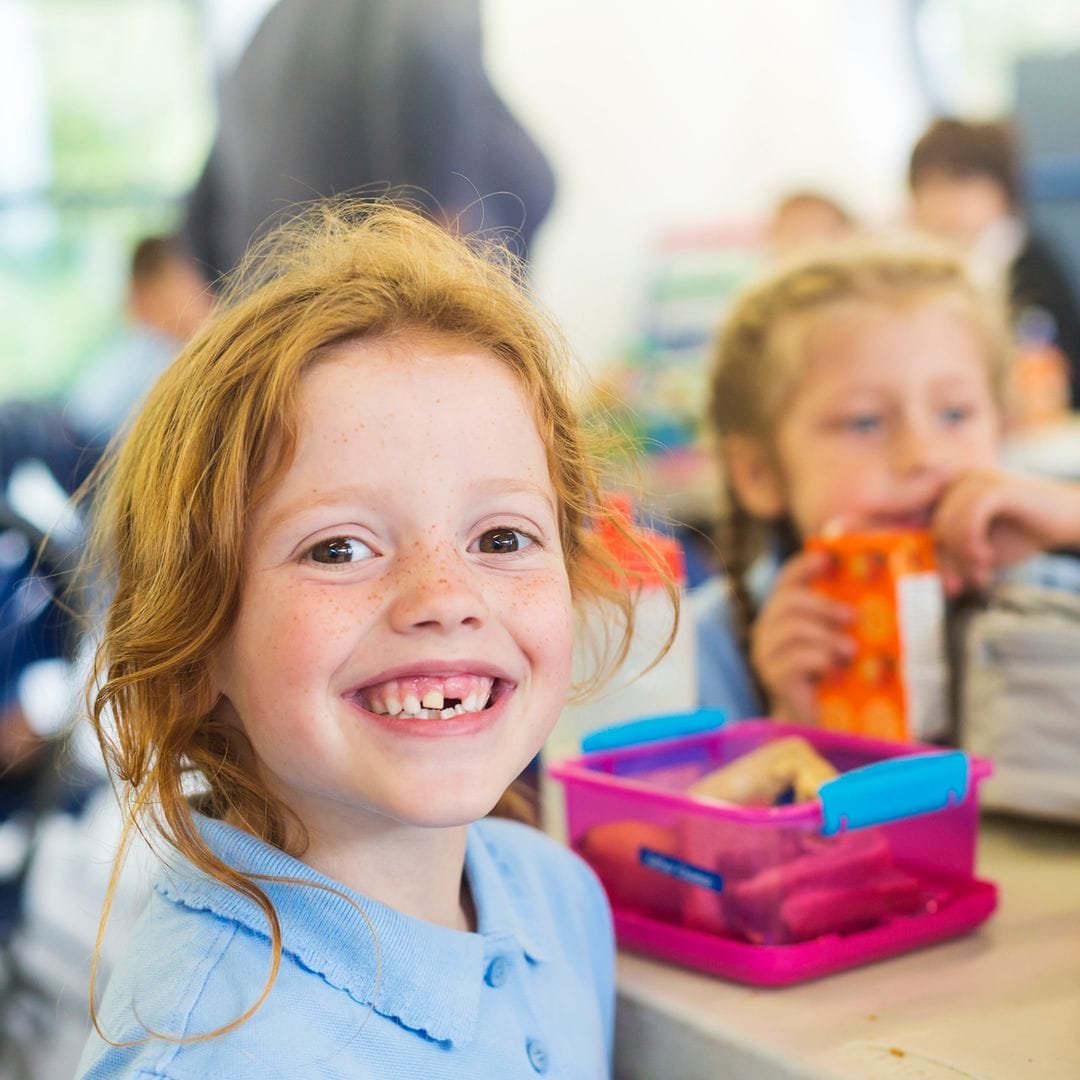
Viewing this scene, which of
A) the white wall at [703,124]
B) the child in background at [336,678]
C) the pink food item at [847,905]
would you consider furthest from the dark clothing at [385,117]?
the white wall at [703,124]

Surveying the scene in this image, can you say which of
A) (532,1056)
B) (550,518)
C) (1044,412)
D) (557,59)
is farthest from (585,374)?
(557,59)

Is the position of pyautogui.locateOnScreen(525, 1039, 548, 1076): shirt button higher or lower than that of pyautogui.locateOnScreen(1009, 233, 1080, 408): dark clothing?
higher

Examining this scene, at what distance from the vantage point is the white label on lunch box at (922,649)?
3.39 ft

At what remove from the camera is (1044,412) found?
2.62m

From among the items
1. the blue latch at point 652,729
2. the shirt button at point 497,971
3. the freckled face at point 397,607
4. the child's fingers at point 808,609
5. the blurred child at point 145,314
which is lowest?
the blurred child at point 145,314

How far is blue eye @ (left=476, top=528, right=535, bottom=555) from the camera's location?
0.71 meters

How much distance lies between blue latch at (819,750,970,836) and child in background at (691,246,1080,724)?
25 centimetres

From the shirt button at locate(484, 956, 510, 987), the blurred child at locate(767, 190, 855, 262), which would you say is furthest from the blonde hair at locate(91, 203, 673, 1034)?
the blurred child at locate(767, 190, 855, 262)

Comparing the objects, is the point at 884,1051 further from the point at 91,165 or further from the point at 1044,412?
the point at 91,165

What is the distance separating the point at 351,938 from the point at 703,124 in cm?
408

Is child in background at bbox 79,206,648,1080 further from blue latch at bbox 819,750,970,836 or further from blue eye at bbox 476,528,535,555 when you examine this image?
blue latch at bbox 819,750,970,836

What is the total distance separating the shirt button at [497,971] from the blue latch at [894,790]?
0.19m

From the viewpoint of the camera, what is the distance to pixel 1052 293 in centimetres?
298

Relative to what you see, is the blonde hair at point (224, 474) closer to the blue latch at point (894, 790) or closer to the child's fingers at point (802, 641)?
the blue latch at point (894, 790)
